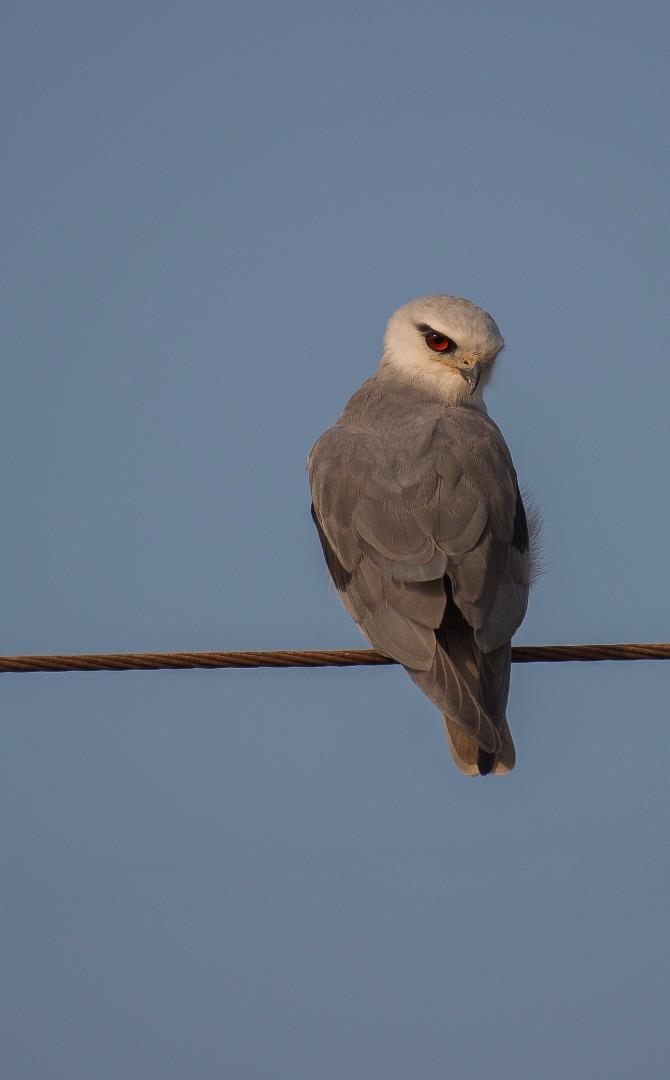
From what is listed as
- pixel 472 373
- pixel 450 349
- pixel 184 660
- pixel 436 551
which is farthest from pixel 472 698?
pixel 450 349

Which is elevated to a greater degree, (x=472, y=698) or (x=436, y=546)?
(x=436, y=546)

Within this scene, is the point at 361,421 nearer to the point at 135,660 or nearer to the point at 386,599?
the point at 386,599

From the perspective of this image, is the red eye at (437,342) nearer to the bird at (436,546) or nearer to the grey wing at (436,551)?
the bird at (436,546)

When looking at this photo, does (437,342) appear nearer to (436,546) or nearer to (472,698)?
(436,546)

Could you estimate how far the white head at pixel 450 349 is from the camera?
8281 millimetres

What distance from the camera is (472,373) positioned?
8250 mm

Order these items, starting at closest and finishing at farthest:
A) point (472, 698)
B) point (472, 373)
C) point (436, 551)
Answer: point (472, 698) < point (436, 551) < point (472, 373)

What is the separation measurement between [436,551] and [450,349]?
A: 242 centimetres

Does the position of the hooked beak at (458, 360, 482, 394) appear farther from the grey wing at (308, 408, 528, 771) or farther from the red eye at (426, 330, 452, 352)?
the grey wing at (308, 408, 528, 771)

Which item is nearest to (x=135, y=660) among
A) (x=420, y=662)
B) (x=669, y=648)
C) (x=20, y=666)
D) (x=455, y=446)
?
(x=20, y=666)

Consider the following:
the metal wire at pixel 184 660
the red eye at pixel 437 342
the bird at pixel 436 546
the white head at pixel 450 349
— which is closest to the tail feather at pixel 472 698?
the bird at pixel 436 546

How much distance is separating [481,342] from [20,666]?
4.12m

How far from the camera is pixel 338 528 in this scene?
6.87 metres

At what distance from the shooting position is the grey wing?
6105 millimetres
